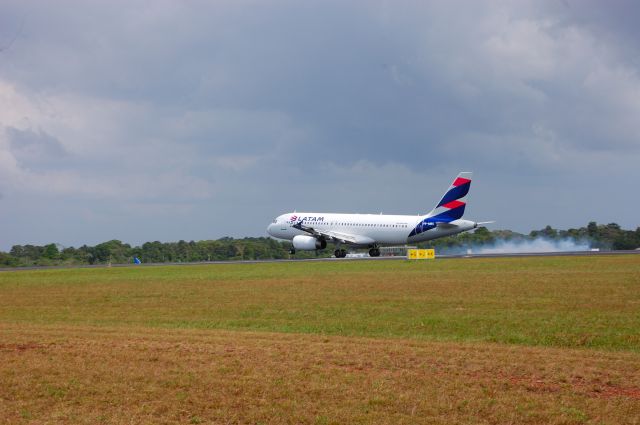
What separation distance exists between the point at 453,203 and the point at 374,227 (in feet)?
25.6

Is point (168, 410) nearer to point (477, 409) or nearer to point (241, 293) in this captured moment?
point (477, 409)

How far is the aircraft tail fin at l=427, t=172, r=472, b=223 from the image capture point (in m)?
76.2

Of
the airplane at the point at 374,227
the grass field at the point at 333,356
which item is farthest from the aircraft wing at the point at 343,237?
the grass field at the point at 333,356

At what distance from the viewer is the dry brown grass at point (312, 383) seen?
513 inches

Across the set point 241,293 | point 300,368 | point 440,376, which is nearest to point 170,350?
point 300,368

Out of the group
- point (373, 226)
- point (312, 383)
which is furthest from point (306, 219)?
point (312, 383)

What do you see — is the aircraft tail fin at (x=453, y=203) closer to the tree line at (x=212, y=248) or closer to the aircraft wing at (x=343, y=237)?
the aircraft wing at (x=343, y=237)

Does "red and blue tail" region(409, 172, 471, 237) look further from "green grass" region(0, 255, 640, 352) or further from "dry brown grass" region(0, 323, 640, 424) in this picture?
"dry brown grass" region(0, 323, 640, 424)

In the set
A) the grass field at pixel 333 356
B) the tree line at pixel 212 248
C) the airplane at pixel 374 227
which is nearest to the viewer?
the grass field at pixel 333 356

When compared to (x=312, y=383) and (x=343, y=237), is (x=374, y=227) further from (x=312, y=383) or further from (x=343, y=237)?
(x=312, y=383)

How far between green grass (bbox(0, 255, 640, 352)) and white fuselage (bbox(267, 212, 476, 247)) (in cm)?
2661

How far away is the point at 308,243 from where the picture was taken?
261ft

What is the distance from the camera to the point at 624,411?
1291cm

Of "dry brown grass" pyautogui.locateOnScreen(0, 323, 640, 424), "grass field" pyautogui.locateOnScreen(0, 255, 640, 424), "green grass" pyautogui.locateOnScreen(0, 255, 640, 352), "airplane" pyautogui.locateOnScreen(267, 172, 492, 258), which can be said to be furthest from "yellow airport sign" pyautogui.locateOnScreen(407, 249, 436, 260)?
"dry brown grass" pyautogui.locateOnScreen(0, 323, 640, 424)
